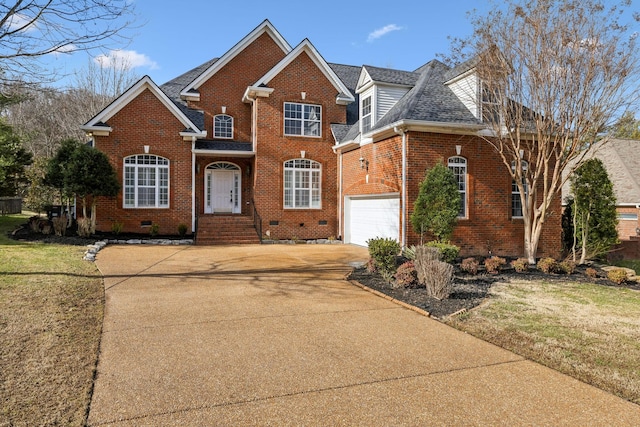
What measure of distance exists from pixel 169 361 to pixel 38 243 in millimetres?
11005

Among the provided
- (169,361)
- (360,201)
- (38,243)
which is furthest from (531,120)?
(38,243)

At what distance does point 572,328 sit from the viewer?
19.2 feet

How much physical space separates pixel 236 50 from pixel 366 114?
24.8 feet

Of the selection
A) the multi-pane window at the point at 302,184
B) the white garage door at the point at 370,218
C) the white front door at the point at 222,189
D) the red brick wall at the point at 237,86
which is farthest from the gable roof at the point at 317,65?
the white garage door at the point at 370,218

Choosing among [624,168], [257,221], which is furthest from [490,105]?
[624,168]

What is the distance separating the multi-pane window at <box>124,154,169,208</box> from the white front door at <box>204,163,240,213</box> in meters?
2.32

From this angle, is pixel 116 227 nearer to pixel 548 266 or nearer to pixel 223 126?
pixel 223 126

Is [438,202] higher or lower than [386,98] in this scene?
lower

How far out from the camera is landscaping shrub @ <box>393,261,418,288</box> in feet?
27.3

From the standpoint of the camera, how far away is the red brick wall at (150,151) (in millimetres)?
16156

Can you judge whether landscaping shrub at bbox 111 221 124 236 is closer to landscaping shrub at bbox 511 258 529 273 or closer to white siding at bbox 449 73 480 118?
white siding at bbox 449 73 480 118

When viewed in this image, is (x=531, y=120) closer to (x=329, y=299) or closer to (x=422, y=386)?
(x=329, y=299)

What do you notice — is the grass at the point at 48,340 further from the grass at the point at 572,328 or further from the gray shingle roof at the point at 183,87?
the gray shingle roof at the point at 183,87

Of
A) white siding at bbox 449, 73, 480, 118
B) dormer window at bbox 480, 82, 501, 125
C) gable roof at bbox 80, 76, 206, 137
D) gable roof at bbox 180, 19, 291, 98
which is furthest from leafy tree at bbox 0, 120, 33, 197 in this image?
dormer window at bbox 480, 82, 501, 125
